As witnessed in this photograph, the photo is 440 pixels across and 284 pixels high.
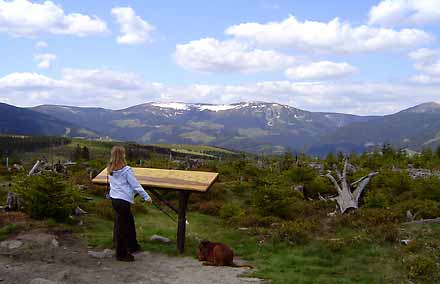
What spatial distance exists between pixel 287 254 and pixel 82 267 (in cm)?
495

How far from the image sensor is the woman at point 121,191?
10312mm

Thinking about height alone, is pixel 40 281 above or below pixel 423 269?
below

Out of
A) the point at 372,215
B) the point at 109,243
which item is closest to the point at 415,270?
the point at 372,215

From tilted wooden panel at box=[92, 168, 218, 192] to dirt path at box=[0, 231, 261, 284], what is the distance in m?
1.73

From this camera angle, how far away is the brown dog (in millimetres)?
10375

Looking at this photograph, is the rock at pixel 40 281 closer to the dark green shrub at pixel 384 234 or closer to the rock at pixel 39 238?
the rock at pixel 39 238

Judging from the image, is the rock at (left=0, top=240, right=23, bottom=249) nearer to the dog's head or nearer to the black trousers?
the black trousers

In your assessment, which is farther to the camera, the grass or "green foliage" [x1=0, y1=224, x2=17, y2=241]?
"green foliage" [x1=0, y1=224, x2=17, y2=241]

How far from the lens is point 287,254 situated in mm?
11562

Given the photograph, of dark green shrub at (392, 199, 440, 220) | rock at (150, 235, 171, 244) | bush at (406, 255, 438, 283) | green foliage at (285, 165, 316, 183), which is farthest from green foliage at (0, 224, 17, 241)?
green foliage at (285, 165, 316, 183)

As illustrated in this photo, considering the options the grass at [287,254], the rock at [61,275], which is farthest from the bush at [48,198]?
the rock at [61,275]

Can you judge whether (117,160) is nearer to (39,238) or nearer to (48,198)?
(39,238)

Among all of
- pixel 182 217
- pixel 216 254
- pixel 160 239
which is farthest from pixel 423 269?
pixel 160 239

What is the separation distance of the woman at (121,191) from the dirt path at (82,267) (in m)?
0.38
